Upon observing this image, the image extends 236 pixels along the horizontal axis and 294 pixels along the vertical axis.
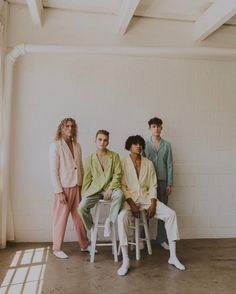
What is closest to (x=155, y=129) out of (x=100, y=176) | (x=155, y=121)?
(x=155, y=121)

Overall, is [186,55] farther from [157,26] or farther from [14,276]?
[14,276]

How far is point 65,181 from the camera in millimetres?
4141

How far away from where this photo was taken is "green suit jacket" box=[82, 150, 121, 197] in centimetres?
401

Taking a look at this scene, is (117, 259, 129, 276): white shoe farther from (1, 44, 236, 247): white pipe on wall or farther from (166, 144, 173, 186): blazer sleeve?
(1, 44, 236, 247): white pipe on wall

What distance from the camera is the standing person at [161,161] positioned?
4543mm

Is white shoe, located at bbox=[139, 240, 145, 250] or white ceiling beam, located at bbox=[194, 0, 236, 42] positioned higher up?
white ceiling beam, located at bbox=[194, 0, 236, 42]

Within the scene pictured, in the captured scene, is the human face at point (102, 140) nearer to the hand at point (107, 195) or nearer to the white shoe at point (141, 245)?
the hand at point (107, 195)

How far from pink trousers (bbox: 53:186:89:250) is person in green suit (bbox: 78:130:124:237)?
214mm

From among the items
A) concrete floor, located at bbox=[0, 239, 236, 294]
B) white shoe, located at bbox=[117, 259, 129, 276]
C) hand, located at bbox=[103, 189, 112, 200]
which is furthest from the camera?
hand, located at bbox=[103, 189, 112, 200]

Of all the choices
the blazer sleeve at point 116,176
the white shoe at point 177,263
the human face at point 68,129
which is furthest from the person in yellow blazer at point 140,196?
the human face at point 68,129

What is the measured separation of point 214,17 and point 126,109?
161 centimetres

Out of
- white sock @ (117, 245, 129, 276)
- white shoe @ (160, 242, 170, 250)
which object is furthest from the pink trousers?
white shoe @ (160, 242, 170, 250)

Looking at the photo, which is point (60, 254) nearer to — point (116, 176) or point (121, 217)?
point (121, 217)

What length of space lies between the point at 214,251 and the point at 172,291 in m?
1.44
